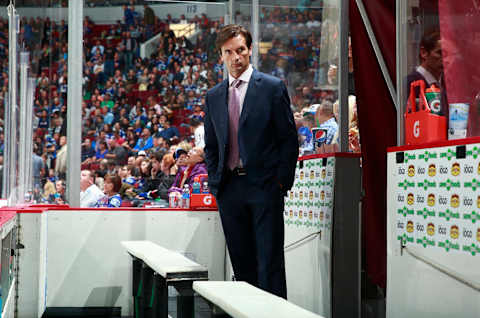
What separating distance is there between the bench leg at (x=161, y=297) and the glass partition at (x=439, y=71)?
121 centimetres

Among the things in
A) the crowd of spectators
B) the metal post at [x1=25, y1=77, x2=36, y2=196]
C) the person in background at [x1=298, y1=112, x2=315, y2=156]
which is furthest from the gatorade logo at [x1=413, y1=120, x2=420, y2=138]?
the metal post at [x1=25, y1=77, x2=36, y2=196]

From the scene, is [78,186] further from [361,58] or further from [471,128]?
[471,128]

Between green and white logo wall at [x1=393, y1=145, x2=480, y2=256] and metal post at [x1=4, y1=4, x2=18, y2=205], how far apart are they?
247 cm

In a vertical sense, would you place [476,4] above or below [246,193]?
above

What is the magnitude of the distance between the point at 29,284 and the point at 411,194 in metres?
2.64

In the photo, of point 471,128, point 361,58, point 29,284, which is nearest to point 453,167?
point 471,128

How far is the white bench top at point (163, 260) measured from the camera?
2.88m

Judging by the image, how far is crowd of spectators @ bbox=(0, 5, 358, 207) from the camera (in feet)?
16.0

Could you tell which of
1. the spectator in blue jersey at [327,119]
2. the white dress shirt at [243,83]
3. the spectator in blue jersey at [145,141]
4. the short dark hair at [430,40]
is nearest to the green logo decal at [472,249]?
the short dark hair at [430,40]

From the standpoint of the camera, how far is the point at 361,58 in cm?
409

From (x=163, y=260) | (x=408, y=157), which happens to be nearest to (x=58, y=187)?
(x=163, y=260)

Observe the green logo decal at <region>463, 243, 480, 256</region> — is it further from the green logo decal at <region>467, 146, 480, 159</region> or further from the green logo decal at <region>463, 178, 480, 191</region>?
the green logo decal at <region>467, 146, 480, 159</region>

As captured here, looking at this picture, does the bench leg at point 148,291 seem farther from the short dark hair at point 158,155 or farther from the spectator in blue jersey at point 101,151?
the short dark hair at point 158,155

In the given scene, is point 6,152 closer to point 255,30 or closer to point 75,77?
point 75,77
